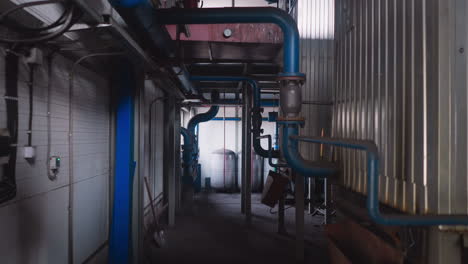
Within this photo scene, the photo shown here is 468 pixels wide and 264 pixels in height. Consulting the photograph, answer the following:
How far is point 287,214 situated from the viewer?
5.63m

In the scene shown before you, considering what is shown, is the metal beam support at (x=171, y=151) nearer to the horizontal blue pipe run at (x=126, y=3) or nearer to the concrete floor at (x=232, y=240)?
the concrete floor at (x=232, y=240)

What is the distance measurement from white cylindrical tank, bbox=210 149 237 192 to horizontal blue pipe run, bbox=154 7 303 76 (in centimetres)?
563

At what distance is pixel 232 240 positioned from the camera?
4.16 meters

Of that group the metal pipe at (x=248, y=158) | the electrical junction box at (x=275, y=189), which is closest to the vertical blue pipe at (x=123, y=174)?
the electrical junction box at (x=275, y=189)

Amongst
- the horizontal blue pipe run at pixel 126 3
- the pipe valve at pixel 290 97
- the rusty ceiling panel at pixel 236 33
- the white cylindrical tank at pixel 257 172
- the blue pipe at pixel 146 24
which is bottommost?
the white cylindrical tank at pixel 257 172

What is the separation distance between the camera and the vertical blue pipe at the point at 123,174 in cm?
289

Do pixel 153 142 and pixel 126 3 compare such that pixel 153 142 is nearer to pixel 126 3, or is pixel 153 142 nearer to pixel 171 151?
pixel 171 151

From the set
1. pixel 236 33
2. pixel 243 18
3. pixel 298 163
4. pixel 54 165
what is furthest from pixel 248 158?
pixel 54 165

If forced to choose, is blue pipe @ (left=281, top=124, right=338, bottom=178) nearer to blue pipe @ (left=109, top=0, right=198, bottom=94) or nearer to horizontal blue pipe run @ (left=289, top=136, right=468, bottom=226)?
horizontal blue pipe run @ (left=289, top=136, right=468, bottom=226)

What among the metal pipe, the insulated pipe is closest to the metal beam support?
the insulated pipe

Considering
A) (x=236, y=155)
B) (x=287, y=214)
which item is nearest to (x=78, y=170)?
(x=287, y=214)

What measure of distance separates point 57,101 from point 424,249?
2.53 metres

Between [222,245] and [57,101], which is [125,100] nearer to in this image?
[57,101]

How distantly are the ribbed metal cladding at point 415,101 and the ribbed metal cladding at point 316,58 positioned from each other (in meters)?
2.31
